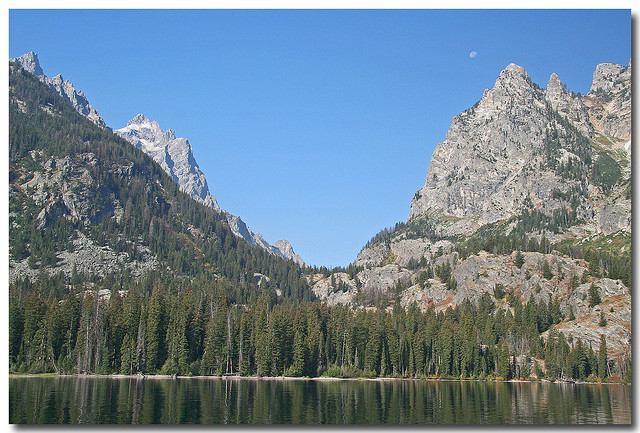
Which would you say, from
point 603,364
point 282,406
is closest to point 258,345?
point 282,406

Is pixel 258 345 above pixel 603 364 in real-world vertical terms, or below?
above

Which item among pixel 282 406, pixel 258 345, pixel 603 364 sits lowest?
pixel 282 406

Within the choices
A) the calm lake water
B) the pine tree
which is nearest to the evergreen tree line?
the pine tree

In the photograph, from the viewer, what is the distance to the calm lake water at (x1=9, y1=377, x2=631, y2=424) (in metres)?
66.6

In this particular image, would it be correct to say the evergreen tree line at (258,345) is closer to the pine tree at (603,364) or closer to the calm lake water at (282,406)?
the pine tree at (603,364)

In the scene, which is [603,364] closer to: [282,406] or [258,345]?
[258,345]

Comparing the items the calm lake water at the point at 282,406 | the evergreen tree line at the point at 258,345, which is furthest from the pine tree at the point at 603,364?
the calm lake water at the point at 282,406

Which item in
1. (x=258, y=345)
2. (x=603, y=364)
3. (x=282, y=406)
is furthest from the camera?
(x=603, y=364)

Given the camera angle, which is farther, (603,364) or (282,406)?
(603,364)

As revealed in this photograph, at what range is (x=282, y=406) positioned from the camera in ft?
262

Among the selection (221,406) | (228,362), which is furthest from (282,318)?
(221,406)

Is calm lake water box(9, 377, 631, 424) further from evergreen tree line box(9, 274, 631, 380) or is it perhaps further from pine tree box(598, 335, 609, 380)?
pine tree box(598, 335, 609, 380)

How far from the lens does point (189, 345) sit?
155m

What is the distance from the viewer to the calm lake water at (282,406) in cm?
6656
